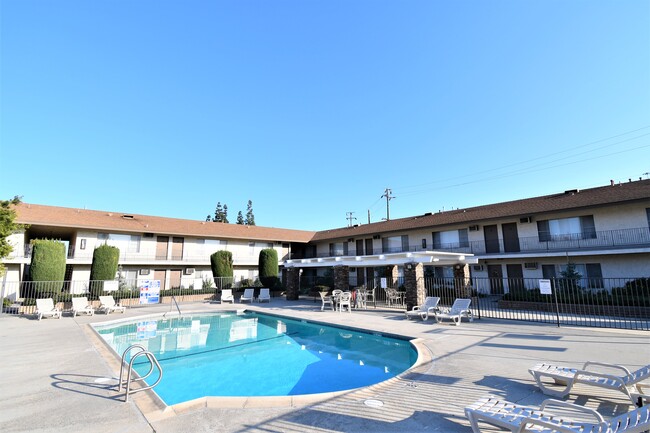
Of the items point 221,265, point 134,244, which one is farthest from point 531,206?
point 134,244

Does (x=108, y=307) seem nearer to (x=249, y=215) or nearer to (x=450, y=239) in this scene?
(x=450, y=239)

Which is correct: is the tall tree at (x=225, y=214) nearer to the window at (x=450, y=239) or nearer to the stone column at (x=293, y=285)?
the stone column at (x=293, y=285)

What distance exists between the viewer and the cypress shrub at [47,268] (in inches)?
718

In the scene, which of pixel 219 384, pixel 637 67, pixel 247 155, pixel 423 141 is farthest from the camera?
pixel 247 155

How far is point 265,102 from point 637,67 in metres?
16.6

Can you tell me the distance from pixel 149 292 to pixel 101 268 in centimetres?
424

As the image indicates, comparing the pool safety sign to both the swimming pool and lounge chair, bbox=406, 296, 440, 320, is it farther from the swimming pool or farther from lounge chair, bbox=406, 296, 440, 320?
lounge chair, bbox=406, 296, 440, 320

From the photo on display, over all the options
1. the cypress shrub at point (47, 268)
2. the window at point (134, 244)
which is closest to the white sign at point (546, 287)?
the cypress shrub at point (47, 268)

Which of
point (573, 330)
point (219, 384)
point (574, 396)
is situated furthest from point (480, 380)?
point (573, 330)

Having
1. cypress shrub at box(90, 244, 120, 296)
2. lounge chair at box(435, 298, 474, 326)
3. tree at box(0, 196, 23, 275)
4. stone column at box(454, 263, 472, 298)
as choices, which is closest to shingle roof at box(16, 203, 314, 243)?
cypress shrub at box(90, 244, 120, 296)

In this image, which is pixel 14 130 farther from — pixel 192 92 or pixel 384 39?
pixel 384 39

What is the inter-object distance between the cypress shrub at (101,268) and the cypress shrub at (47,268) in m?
1.77

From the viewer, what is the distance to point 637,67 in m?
11.8

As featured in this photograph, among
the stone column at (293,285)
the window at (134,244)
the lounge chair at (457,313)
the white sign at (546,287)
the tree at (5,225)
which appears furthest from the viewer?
the window at (134,244)
